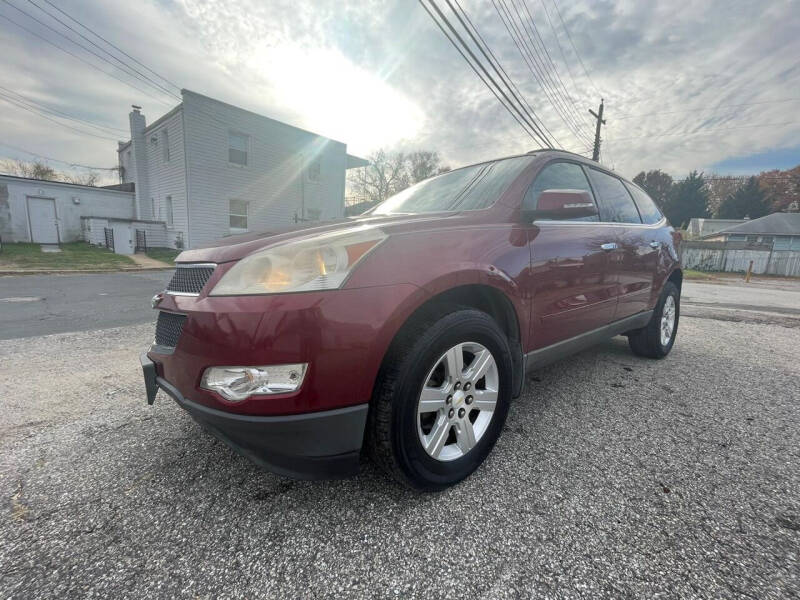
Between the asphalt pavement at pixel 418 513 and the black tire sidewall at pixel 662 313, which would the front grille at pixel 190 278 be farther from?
the black tire sidewall at pixel 662 313

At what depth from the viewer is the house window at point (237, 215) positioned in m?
15.8

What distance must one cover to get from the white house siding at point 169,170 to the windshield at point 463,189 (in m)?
14.8

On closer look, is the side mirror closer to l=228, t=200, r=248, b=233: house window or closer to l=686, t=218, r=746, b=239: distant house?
l=228, t=200, r=248, b=233: house window

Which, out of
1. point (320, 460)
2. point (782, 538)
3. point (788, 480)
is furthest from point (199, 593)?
point (788, 480)

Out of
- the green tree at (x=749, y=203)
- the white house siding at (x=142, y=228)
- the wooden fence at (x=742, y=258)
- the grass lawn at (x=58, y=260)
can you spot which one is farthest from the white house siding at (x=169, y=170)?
the green tree at (x=749, y=203)

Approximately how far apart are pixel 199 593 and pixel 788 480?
8.70 ft

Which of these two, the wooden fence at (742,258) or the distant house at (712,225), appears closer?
the wooden fence at (742,258)

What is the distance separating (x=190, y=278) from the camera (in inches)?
64.9

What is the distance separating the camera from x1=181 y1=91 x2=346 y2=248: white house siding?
14.4 m

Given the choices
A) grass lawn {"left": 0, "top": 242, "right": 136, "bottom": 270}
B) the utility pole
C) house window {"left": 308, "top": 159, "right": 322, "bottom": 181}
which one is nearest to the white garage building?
house window {"left": 308, "top": 159, "right": 322, "bottom": 181}

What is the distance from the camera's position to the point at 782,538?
143cm

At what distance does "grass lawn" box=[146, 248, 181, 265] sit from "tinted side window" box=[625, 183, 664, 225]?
1532cm

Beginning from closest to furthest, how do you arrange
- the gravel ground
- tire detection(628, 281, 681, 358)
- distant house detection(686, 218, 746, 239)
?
the gravel ground → tire detection(628, 281, 681, 358) → distant house detection(686, 218, 746, 239)

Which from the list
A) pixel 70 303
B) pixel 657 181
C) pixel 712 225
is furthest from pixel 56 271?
pixel 657 181
